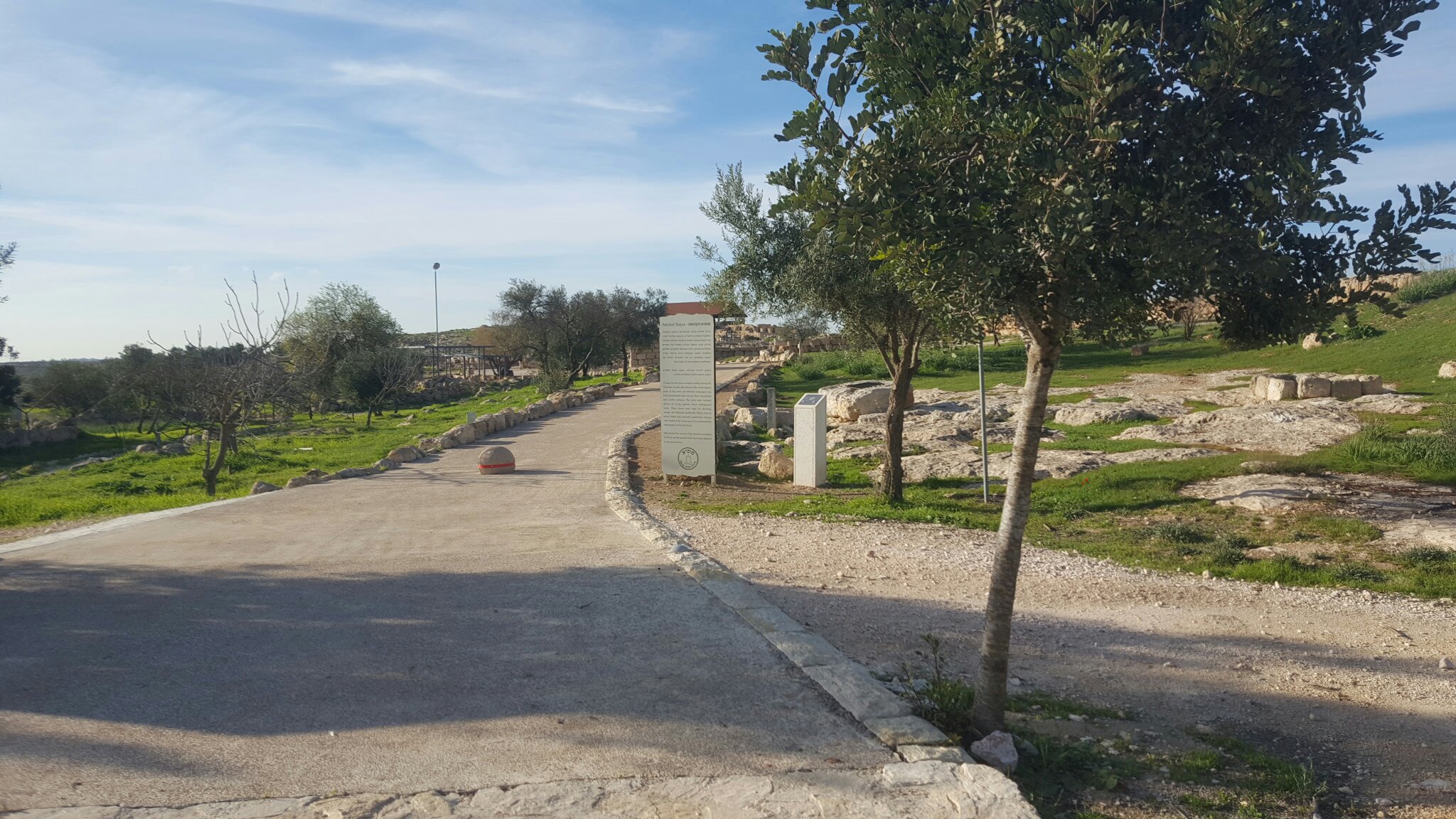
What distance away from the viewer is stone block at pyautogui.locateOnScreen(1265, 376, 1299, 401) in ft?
64.6

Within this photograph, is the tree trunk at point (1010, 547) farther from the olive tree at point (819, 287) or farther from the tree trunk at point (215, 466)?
the tree trunk at point (215, 466)

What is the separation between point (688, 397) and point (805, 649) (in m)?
8.81

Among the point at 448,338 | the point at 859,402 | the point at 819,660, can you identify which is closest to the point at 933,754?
the point at 819,660

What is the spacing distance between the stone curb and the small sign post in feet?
14.8

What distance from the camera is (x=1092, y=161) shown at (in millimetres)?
3977

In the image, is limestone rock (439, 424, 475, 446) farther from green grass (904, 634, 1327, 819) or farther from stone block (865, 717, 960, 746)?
stone block (865, 717, 960, 746)

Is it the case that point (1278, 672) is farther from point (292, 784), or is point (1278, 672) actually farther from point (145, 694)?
point (145, 694)

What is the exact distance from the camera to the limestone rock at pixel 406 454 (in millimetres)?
15945

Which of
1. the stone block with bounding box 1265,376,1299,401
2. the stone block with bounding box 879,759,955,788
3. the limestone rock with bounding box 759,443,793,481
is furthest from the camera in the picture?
the stone block with bounding box 1265,376,1299,401

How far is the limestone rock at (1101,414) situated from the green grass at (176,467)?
48.1ft

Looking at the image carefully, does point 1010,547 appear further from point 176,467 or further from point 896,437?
point 176,467

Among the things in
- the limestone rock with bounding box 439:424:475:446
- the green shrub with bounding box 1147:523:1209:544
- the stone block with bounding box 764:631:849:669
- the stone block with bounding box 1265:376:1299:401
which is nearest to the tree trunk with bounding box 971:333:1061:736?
the stone block with bounding box 764:631:849:669

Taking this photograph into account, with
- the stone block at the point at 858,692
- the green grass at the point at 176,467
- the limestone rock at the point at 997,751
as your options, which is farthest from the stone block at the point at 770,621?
the green grass at the point at 176,467

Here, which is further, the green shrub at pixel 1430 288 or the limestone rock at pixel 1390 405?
the green shrub at pixel 1430 288
